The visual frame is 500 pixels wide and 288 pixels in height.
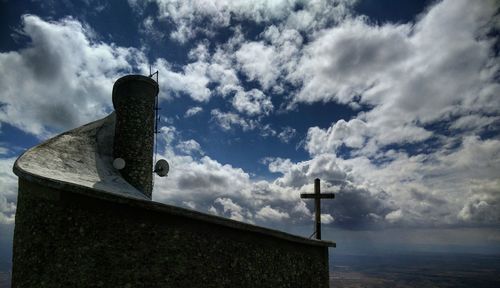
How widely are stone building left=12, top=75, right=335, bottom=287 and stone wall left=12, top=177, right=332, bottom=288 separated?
25 millimetres

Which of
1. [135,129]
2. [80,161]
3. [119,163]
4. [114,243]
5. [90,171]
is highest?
[135,129]

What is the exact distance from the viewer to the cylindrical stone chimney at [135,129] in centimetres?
1606

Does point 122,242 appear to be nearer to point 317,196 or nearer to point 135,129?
point 135,129

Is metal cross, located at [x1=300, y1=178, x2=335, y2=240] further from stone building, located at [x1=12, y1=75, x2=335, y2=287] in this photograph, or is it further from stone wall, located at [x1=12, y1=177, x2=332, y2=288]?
stone wall, located at [x1=12, y1=177, x2=332, y2=288]

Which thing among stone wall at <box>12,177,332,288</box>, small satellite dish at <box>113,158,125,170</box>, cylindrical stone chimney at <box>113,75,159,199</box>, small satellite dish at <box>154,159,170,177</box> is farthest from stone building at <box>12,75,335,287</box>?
small satellite dish at <box>154,159,170,177</box>

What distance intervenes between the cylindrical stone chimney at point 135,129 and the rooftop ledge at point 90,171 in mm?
646

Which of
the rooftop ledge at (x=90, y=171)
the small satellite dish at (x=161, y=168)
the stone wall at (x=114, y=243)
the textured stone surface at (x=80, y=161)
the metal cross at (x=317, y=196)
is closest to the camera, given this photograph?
the stone wall at (x=114, y=243)

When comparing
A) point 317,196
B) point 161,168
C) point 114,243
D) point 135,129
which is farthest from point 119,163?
point 317,196

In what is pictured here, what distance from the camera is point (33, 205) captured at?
870 cm

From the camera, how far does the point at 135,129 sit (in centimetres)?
1653

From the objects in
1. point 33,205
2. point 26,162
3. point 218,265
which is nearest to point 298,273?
point 218,265

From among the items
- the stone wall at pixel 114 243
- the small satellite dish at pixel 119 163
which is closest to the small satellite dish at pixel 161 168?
the small satellite dish at pixel 119 163

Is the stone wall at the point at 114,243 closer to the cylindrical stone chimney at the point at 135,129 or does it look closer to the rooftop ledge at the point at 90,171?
the rooftop ledge at the point at 90,171

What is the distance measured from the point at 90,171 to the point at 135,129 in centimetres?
439
